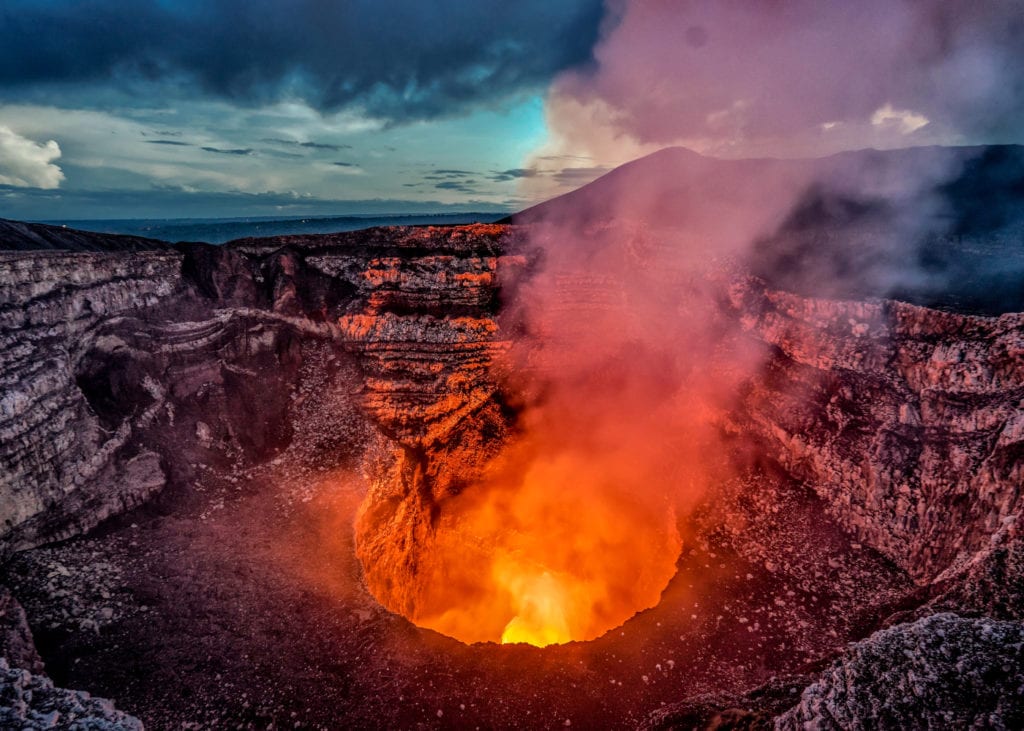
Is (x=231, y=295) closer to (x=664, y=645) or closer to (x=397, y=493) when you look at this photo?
(x=397, y=493)

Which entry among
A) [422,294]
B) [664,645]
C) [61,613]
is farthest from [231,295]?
[664,645]

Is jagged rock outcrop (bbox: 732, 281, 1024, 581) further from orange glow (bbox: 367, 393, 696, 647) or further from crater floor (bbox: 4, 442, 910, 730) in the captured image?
orange glow (bbox: 367, 393, 696, 647)

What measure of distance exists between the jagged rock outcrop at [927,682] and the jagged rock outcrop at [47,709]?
1093 cm

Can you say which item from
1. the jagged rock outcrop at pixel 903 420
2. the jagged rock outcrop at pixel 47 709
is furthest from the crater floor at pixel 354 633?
the jagged rock outcrop at pixel 47 709

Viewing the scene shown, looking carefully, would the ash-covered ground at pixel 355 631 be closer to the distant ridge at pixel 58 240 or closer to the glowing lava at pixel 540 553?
the glowing lava at pixel 540 553

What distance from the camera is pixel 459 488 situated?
2378 cm

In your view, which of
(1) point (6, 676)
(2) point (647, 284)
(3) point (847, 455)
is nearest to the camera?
(1) point (6, 676)

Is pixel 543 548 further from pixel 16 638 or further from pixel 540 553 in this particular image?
pixel 16 638

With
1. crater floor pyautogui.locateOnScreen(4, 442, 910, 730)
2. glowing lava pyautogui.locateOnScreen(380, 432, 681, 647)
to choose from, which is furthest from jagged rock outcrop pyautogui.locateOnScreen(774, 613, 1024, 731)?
glowing lava pyautogui.locateOnScreen(380, 432, 681, 647)

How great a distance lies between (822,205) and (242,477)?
107ft

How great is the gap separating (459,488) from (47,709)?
16844 mm

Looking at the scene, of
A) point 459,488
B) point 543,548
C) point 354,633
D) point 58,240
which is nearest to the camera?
point 354,633

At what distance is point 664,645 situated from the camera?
13000 mm

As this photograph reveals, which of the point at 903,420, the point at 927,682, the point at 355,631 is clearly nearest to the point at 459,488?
the point at 355,631
